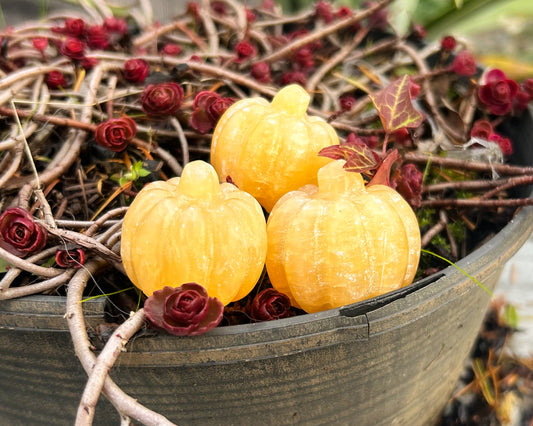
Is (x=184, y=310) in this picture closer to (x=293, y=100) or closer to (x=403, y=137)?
(x=293, y=100)

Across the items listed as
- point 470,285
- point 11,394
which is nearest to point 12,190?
point 11,394

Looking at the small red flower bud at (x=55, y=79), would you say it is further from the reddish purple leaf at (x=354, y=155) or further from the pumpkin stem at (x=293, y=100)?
the reddish purple leaf at (x=354, y=155)

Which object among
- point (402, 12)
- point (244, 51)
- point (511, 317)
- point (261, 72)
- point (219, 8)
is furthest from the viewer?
point (402, 12)

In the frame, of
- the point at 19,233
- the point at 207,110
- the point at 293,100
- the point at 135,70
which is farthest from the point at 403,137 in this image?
the point at 19,233

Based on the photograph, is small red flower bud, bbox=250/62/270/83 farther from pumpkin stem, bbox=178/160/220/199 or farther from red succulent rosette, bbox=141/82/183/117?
pumpkin stem, bbox=178/160/220/199

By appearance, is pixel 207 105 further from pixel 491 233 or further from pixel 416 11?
pixel 416 11

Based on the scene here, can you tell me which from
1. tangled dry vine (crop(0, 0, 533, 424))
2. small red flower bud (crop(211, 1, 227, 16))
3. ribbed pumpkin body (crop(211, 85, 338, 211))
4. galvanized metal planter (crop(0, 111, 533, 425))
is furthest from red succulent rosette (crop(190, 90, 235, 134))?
small red flower bud (crop(211, 1, 227, 16))

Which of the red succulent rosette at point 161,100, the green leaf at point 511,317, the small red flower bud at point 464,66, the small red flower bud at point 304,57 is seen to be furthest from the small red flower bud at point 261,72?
the green leaf at point 511,317
